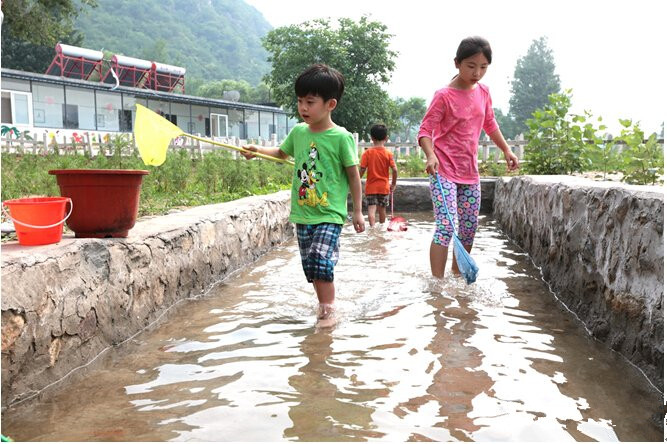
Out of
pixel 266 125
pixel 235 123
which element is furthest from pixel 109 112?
pixel 266 125

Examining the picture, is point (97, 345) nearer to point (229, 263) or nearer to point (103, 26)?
point (229, 263)

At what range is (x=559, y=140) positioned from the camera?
745 centimetres

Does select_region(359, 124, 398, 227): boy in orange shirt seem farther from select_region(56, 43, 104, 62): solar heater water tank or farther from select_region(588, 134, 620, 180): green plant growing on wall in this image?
select_region(56, 43, 104, 62): solar heater water tank

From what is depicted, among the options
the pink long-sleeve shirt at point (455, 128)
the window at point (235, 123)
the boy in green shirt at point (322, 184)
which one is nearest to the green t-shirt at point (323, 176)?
the boy in green shirt at point (322, 184)

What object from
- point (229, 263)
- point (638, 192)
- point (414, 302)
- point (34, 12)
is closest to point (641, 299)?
point (638, 192)

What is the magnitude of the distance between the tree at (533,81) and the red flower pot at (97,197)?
75.2m

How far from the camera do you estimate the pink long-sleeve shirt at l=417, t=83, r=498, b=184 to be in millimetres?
3654

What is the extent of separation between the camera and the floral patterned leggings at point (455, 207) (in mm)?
3670

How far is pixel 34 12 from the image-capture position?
58.5ft

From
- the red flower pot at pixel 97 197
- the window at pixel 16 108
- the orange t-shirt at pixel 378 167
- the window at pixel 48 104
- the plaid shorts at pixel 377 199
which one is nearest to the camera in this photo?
the red flower pot at pixel 97 197

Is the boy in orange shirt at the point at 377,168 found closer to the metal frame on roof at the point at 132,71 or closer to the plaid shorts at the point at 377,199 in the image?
the plaid shorts at the point at 377,199

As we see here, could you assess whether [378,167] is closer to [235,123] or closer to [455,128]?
[455,128]

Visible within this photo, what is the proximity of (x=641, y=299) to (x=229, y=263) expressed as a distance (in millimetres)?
2905

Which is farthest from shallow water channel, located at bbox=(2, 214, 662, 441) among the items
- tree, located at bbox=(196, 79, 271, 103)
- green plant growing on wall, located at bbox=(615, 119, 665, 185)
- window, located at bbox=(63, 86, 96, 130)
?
tree, located at bbox=(196, 79, 271, 103)
